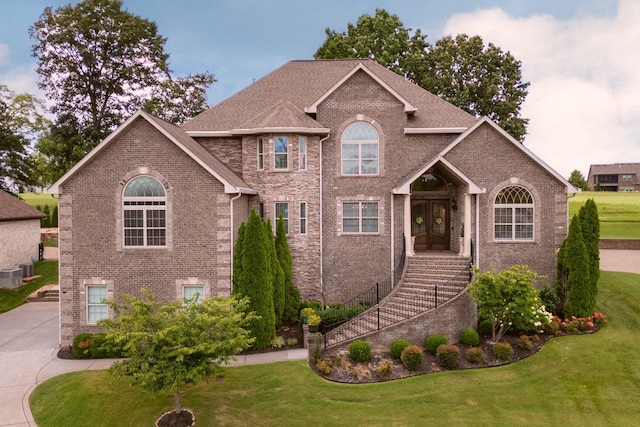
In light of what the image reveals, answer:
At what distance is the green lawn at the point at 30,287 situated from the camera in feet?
70.6

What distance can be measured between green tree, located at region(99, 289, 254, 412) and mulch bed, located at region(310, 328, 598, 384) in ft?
13.0

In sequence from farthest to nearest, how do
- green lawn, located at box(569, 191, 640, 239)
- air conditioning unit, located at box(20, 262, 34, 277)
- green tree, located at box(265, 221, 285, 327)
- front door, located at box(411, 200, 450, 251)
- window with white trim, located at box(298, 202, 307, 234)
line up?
green lawn, located at box(569, 191, 640, 239) < air conditioning unit, located at box(20, 262, 34, 277) < front door, located at box(411, 200, 450, 251) < window with white trim, located at box(298, 202, 307, 234) < green tree, located at box(265, 221, 285, 327)

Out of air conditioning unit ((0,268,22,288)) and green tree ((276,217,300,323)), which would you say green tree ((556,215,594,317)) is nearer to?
green tree ((276,217,300,323))

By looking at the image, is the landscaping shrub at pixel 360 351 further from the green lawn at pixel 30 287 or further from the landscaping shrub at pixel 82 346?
the green lawn at pixel 30 287

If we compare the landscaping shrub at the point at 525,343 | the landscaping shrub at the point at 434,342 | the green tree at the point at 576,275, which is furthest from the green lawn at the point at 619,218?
the landscaping shrub at the point at 434,342

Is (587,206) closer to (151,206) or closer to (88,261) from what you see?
(151,206)

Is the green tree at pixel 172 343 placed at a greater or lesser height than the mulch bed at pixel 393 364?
greater

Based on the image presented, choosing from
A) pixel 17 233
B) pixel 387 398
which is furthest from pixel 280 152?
pixel 17 233

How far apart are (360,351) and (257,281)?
4.30 m

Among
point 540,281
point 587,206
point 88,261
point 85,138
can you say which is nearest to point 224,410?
point 88,261

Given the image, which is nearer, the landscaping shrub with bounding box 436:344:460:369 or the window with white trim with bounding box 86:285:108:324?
the landscaping shrub with bounding box 436:344:460:369

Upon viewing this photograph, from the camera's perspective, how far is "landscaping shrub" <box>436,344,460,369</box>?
12.5m

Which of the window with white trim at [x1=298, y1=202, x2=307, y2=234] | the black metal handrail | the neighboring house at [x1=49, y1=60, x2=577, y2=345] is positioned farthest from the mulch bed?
the window with white trim at [x1=298, y1=202, x2=307, y2=234]

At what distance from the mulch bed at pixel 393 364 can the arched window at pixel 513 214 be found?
4787 mm
